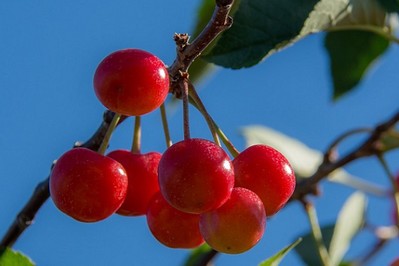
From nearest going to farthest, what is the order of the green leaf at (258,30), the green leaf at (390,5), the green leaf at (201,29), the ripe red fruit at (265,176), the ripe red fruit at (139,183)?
the ripe red fruit at (265,176), the ripe red fruit at (139,183), the green leaf at (258,30), the green leaf at (390,5), the green leaf at (201,29)

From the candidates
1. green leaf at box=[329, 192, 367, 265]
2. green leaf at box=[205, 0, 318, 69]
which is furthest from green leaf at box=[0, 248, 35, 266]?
green leaf at box=[329, 192, 367, 265]

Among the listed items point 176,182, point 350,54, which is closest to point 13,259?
point 176,182

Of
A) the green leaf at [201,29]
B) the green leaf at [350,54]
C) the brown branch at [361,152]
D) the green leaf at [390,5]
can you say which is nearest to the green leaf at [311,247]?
the brown branch at [361,152]

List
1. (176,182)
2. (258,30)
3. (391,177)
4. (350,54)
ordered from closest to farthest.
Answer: (176,182) < (258,30) < (391,177) < (350,54)

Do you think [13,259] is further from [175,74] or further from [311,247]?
[311,247]

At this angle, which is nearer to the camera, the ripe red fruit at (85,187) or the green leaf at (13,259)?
the ripe red fruit at (85,187)

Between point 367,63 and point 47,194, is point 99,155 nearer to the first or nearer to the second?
point 47,194

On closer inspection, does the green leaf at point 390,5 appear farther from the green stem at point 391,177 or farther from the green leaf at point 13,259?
the green leaf at point 13,259
